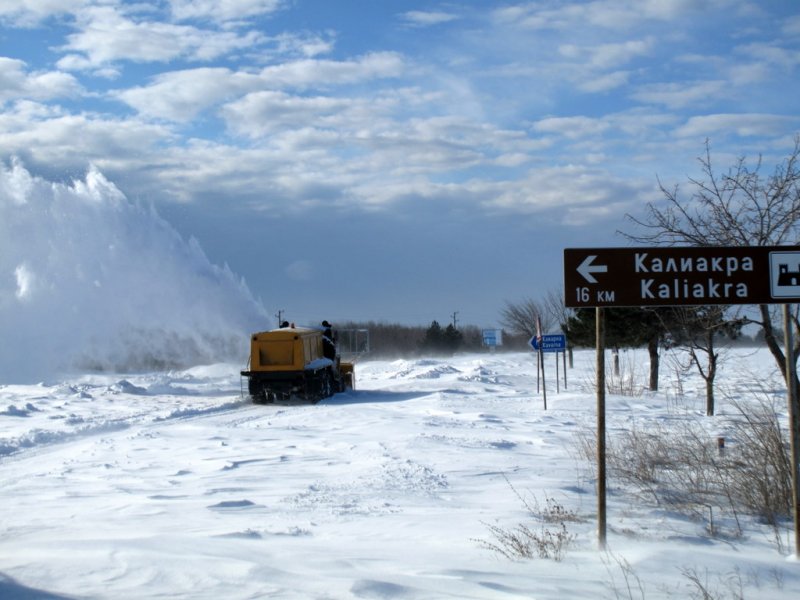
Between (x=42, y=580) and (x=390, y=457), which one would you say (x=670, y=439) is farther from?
(x=42, y=580)

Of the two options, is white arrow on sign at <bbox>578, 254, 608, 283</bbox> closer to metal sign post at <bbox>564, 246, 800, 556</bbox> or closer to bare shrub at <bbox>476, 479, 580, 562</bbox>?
metal sign post at <bbox>564, 246, 800, 556</bbox>

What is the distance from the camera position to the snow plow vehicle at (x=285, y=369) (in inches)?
1050

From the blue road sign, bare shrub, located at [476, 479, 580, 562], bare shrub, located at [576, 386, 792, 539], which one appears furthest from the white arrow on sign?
the blue road sign

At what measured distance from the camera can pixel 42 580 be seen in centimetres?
576

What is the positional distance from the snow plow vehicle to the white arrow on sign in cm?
2021

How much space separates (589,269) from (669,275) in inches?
27.8

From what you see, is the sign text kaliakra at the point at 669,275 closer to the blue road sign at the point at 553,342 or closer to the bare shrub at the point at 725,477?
the bare shrub at the point at 725,477

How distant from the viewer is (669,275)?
7.12 m

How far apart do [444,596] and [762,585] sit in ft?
7.92

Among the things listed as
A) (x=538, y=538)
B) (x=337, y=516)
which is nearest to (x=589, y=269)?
(x=538, y=538)

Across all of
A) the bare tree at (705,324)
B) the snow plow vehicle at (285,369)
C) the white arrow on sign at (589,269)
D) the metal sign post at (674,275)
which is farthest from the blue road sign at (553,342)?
the white arrow on sign at (589,269)

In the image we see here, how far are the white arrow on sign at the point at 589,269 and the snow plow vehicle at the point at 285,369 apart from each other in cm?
2021

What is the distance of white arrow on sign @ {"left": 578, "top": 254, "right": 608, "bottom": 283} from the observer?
7.09 meters

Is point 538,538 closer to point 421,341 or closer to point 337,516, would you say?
point 337,516
